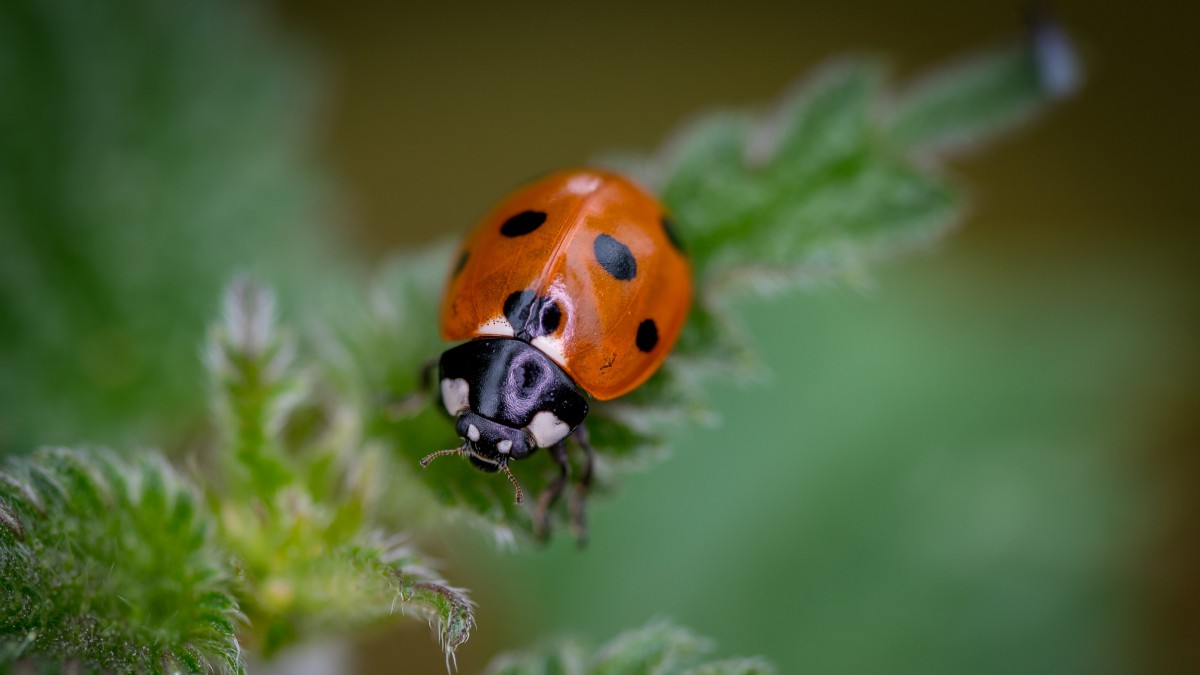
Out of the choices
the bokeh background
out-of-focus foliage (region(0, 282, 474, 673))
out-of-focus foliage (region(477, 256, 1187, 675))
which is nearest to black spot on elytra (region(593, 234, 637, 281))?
out-of-focus foliage (region(0, 282, 474, 673))

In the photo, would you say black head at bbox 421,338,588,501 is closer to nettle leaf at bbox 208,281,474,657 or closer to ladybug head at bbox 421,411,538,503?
ladybug head at bbox 421,411,538,503

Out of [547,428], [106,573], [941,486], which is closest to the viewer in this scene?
[106,573]

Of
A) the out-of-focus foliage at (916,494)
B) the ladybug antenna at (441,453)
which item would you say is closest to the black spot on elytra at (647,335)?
the ladybug antenna at (441,453)

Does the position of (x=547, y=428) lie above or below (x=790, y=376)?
below

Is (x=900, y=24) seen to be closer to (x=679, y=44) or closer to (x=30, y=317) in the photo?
(x=679, y=44)

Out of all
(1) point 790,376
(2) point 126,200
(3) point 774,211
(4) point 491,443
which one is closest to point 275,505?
(4) point 491,443

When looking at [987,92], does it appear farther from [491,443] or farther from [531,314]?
[491,443]
